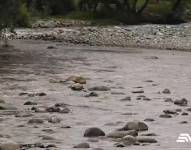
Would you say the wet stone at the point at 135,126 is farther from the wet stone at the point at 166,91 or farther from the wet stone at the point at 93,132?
the wet stone at the point at 166,91

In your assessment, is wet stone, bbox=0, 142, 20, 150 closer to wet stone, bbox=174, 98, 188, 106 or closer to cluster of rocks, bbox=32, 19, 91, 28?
wet stone, bbox=174, 98, 188, 106

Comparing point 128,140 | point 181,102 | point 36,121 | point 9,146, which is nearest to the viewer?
point 9,146

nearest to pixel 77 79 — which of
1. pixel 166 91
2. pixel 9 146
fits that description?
pixel 166 91

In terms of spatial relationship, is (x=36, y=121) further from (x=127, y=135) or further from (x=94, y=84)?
(x=94, y=84)

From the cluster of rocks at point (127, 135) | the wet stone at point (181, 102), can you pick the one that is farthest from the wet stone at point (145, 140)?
the wet stone at point (181, 102)

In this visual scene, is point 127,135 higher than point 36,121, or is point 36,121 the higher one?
point 127,135

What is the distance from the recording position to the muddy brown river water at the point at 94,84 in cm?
1362

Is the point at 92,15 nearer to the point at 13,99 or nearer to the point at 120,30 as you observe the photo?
the point at 120,30

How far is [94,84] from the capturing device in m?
24.0

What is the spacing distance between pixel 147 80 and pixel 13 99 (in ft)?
26.3

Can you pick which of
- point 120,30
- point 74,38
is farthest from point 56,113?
point 120,30

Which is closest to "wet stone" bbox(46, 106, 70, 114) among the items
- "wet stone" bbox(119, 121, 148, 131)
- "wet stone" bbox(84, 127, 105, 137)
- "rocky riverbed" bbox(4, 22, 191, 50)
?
"wet stone" bbox(119, 121, 148, 131)

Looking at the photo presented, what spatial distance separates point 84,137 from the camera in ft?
43.0

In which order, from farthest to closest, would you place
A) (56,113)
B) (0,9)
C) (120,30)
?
(120,30) < (0,9) < (56,113)
